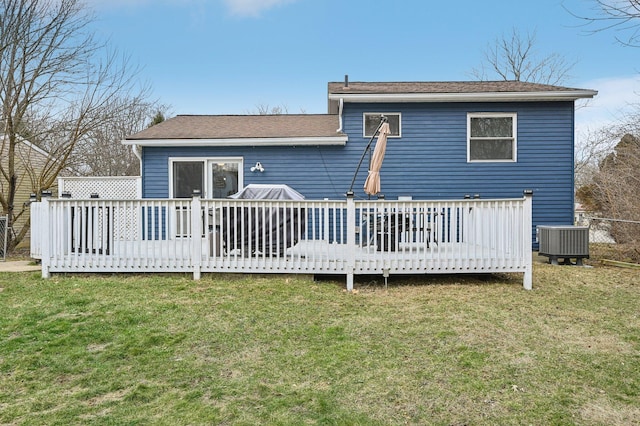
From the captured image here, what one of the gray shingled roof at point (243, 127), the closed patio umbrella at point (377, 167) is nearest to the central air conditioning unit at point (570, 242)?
the closed patio umbrella at point (377, 167)

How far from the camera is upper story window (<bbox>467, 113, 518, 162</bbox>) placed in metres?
9.80

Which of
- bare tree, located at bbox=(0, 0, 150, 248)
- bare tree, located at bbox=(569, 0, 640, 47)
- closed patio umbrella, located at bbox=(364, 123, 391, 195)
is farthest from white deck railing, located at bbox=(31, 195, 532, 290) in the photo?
bare tree, located at bbox=(0, 0, 150, 248)

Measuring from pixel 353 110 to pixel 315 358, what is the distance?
7.24 meters

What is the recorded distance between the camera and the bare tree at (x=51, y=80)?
34.9 ft

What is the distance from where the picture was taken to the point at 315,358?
11.7ft

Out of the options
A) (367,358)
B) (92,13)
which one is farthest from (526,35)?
(367,358)

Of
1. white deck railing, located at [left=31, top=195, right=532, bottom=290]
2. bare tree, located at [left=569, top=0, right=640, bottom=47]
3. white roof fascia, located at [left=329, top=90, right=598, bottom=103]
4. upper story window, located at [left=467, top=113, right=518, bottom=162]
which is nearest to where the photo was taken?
white deck railing, located at [left=31, top=195, right=532, bottom=290]

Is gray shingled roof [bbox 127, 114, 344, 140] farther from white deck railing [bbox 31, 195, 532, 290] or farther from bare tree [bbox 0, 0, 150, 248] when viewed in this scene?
white deck railing [bbox 31, 195, 532, 290]

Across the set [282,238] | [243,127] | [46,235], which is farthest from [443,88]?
[46,235]

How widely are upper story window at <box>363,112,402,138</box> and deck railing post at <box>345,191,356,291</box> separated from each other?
168 inches

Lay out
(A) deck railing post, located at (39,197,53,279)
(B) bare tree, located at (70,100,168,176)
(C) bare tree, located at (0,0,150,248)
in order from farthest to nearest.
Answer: (B) bare tree, located at (70,100,168,176) → (C) bare tree, located at (0,0,150,248) → (A) deck railing post, located at (39,197,53,279)

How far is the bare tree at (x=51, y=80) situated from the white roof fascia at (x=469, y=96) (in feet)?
23.9

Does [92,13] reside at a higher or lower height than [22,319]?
higher

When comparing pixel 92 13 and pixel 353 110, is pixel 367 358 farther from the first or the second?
pixel 92 13
